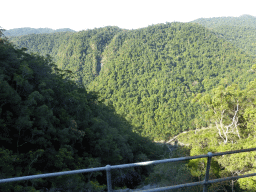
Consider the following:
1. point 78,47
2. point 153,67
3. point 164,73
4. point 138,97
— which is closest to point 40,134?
point 138,97

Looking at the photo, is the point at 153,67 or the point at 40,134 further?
the point at 153,67

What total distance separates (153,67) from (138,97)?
1847 centimetres

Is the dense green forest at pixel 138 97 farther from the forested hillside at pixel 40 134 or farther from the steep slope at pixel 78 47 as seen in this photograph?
the steep slope at pixel 78 47

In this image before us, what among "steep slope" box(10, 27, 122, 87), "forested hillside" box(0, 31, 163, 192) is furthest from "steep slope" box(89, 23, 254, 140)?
"forested hillside" box(0, 31, 163, 192)

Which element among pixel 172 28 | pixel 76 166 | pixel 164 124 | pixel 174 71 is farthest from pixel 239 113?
pixel 172 28

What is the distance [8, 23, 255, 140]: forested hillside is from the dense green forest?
352 millimetres

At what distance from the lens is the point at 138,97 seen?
2482 inches

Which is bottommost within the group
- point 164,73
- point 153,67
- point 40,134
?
point 40,134

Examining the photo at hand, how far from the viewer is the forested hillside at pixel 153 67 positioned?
55406mm

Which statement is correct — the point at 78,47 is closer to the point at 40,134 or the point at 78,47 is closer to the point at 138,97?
the point at 138,97

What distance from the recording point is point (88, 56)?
86.7 metres

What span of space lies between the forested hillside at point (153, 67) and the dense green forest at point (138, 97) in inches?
13.9

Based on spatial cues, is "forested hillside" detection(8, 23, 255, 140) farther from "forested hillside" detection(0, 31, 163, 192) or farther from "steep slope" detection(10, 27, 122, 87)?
"forested hillside" detection(0, 31, 163, 192)

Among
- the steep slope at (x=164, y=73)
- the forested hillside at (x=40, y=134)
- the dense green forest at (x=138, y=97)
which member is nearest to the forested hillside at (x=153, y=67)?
the steep slope at (x=164, y=73)
